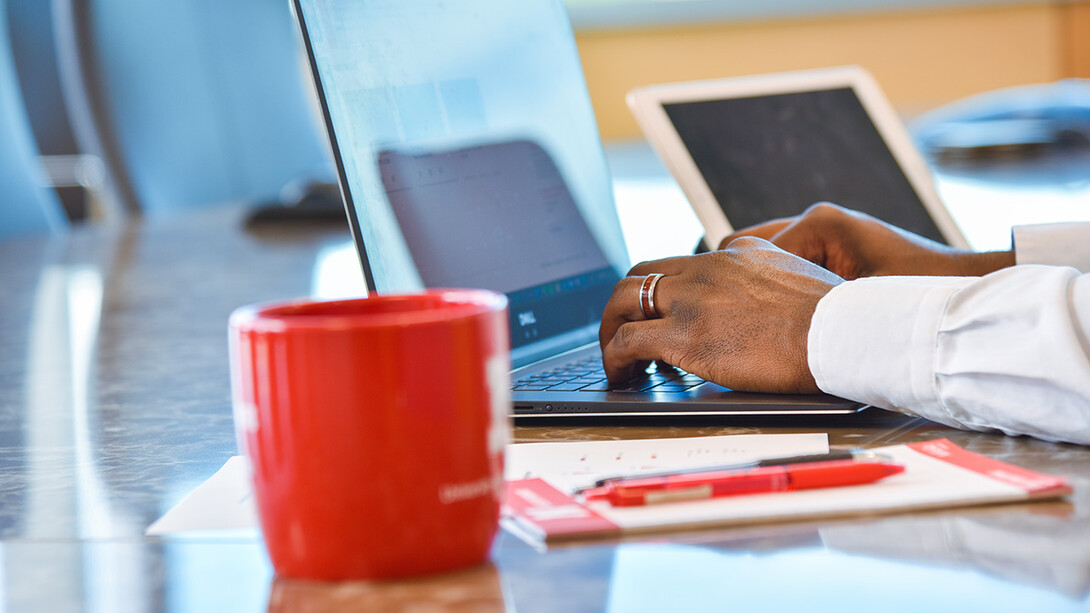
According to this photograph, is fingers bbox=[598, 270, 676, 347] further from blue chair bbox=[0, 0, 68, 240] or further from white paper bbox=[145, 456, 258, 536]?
blue chair bbox=[0, 0, 68, 240]

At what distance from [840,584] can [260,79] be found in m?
2.70

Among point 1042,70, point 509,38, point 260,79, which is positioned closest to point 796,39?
point 1042,70

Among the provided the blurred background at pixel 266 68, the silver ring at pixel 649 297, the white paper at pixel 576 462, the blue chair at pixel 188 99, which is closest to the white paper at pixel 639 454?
the white paper at pixel 576 462

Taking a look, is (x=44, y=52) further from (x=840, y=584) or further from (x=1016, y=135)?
(x=840, y=584)

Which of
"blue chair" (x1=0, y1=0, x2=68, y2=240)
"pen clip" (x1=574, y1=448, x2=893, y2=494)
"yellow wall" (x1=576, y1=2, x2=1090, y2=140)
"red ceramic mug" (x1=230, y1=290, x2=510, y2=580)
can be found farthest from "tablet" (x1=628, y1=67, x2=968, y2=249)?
"yellow wall" (x1=576, y1=2, x2=1090, y2=140)

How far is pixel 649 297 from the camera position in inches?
27.0

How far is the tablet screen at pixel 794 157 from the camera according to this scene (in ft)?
3.55

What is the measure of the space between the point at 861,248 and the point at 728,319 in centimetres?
26

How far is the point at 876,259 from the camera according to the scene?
34.8 inches

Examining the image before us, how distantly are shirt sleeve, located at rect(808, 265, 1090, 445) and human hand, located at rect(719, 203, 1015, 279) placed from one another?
0.76ft

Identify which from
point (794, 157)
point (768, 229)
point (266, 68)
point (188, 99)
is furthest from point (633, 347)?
point (266, 68)

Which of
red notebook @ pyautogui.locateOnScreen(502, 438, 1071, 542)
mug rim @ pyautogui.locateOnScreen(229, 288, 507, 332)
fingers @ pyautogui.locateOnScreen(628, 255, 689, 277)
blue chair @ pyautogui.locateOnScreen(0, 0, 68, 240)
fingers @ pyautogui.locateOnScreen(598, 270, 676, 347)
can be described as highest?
blue chair @ pyautogui.locateOnScreen(0, 0, 68, 240)

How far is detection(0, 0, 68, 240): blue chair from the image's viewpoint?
6.65 feet

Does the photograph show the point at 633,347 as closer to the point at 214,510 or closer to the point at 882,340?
the point at 882,340
